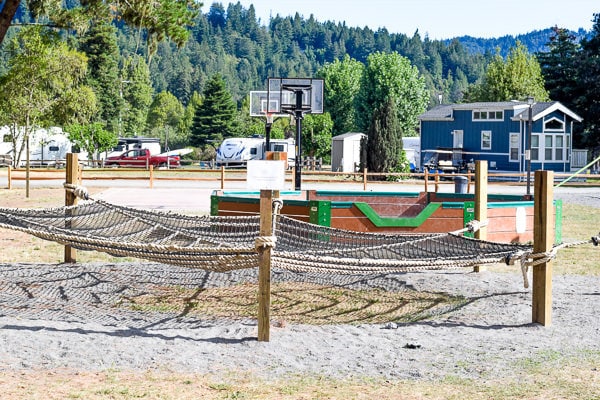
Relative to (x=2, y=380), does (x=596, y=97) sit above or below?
above

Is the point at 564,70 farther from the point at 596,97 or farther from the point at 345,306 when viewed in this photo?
the point at 345,306

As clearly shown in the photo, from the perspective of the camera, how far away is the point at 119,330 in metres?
7.51

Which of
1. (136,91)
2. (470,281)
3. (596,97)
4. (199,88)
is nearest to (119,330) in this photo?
(470,281)

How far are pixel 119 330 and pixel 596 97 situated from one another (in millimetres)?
50755

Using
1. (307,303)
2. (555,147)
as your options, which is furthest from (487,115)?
(307,303)

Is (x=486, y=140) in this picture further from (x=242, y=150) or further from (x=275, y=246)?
(x=275, y=246)

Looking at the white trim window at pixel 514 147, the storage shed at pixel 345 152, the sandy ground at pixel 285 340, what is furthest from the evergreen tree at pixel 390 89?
the sandy ground at pixel 285 340

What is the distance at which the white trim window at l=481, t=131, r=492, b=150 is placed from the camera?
46875 mm

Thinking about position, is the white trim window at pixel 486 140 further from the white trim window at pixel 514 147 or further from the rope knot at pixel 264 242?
the rope knot at pixel 264 242

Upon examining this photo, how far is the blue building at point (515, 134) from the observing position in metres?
45.1

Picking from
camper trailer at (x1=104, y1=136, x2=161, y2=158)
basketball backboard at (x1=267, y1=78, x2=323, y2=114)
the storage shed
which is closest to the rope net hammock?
basketball backboard at (x1=267, y1=78, x2=323, y2=114)

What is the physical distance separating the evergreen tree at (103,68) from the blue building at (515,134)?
100ft

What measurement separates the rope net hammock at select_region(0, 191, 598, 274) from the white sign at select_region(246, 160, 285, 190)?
1.42 ft

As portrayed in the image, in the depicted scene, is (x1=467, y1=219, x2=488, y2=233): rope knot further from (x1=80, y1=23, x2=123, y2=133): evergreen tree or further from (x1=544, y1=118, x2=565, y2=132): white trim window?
(x1=80, y1=23, x2=123, y2=133): evergreen tree
